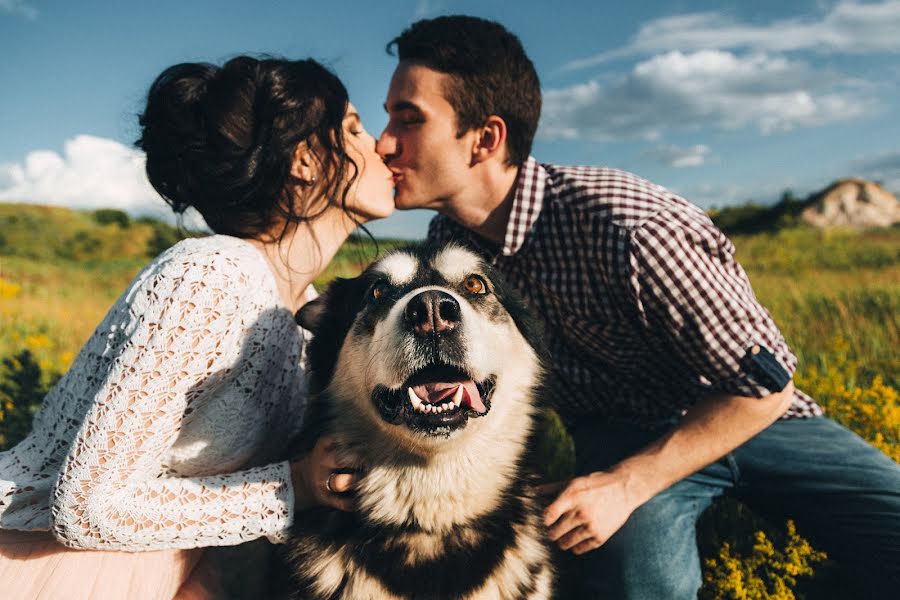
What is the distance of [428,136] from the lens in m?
3.14

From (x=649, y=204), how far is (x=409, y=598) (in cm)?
180

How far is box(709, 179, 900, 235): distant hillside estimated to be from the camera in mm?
21453

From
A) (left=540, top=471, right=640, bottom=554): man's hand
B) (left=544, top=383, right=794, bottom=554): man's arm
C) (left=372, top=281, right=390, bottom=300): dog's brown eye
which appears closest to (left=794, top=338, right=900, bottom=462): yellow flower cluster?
(left=544, top=383, right=794, bottom=554): man's arm

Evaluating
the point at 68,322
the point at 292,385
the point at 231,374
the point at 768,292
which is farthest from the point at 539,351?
the point at 68,322

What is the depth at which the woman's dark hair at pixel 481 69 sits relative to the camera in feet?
10.4

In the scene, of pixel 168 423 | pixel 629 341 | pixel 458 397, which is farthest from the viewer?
pixel 629 341

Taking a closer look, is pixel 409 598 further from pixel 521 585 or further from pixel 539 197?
pixel 539 197

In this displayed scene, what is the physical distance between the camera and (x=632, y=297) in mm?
2465

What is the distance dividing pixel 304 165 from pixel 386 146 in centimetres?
69

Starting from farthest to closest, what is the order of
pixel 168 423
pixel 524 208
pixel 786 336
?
pixel 786 336
pixel 524 208
pixel 168 423

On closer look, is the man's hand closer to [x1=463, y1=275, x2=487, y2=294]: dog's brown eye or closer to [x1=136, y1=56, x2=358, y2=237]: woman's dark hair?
[x1=463, y1=275, x2=487, y2=294]: dog's brown eye

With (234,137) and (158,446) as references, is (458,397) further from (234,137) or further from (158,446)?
(234,137)

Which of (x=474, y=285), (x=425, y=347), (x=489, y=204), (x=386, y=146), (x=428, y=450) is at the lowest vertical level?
(x=428, y=450)

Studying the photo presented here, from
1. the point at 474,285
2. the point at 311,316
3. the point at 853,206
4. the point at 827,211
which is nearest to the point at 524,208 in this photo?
the point at 474,285
